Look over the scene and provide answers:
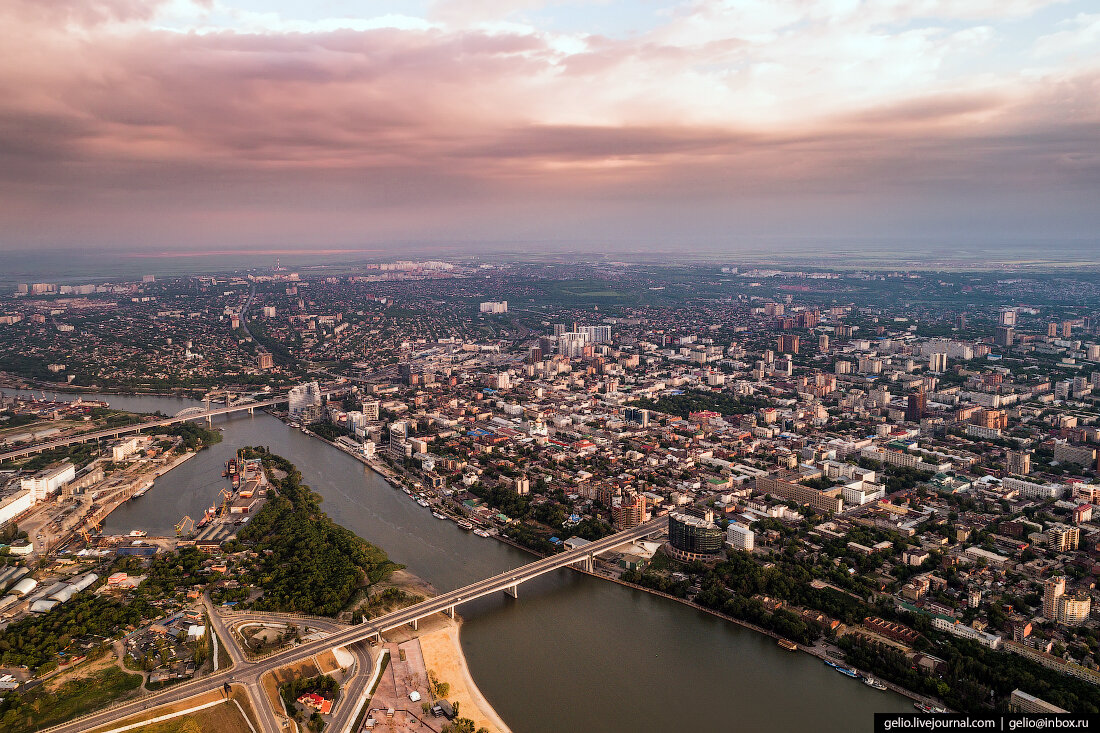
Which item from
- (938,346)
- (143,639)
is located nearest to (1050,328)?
(938,346)

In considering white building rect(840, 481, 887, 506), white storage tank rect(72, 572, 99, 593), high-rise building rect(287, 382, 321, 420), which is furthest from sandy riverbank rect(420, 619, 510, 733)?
high-rise building rect(287, 382, 321, 420)

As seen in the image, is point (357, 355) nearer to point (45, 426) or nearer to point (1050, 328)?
point (45, 426)

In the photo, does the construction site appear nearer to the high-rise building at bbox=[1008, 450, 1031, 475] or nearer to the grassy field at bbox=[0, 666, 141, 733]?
the grassy field at bbox=[0, 666, 141, 733]

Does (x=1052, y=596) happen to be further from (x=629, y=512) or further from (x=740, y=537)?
(x=629, y=512)

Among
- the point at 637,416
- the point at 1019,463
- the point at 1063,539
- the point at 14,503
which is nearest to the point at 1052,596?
the point at 1063,539

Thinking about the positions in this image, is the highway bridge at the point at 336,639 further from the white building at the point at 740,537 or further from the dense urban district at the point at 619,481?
the white building at the point at 740,537

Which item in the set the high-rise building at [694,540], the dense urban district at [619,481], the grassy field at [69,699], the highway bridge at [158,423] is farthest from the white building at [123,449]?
the high-rise building at [694,540]
